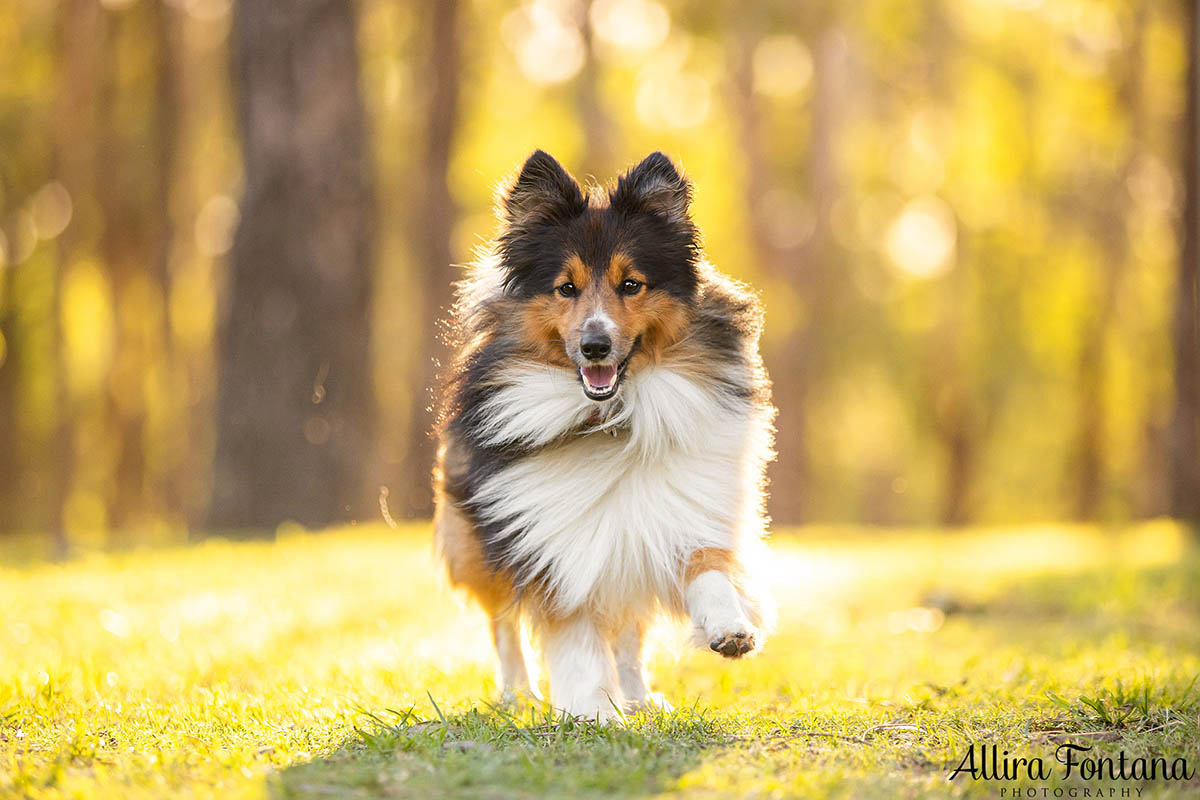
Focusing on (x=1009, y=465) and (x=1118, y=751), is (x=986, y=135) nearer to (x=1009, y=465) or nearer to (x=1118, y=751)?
(x=1009, y=465)

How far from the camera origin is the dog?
4836 millimetres

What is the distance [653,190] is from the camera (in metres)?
5.29

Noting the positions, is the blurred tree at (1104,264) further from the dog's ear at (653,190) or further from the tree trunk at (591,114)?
the dog's ear at (653,190)

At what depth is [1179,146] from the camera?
17531 mm

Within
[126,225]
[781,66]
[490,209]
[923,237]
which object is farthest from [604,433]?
[923,237]

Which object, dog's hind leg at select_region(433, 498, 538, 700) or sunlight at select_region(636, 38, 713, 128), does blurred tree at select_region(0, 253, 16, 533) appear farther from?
dog's hind leg at select_region(433, 498, 538, 700)

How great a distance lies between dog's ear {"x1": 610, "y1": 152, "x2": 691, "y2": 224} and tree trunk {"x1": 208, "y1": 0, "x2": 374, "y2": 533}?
7.81m

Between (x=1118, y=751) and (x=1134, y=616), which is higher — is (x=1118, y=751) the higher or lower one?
the higher one

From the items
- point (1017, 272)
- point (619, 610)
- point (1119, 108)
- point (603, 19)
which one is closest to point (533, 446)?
point (619, 610)

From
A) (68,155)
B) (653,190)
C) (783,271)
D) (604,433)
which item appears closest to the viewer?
(604,433)

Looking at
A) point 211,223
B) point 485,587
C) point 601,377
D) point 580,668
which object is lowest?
point 580,668

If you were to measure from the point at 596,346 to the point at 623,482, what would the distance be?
539mm

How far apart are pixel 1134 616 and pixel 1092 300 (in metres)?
18.6

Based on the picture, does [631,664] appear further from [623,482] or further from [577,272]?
[577,272]
